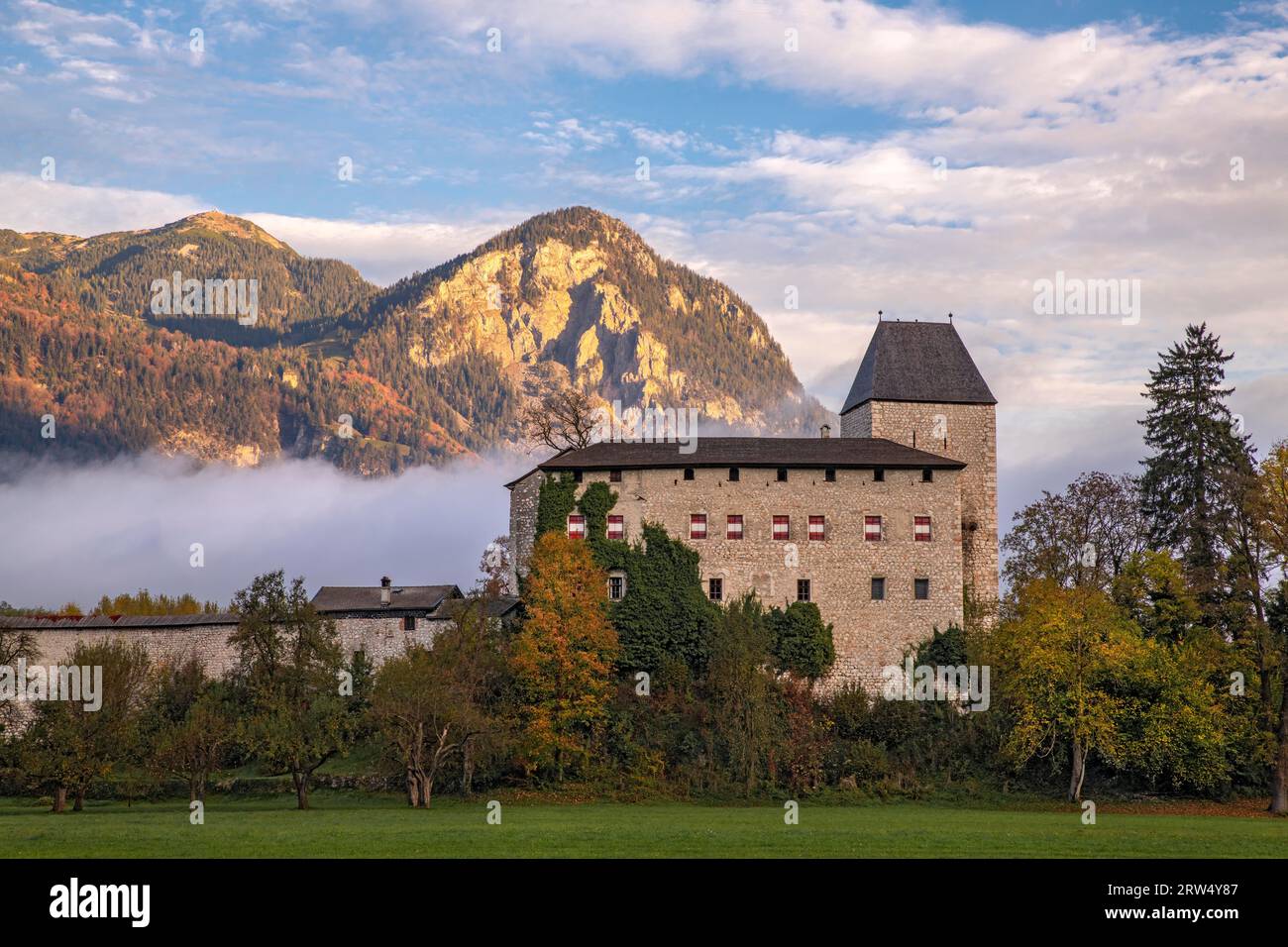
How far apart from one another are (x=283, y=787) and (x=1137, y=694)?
32.0m

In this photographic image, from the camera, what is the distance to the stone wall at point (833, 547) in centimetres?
5775

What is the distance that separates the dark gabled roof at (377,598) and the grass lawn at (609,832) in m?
13.7

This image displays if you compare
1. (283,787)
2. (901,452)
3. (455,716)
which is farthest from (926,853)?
(901,452)

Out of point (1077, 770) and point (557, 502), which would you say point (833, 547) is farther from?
point (1077, 770)

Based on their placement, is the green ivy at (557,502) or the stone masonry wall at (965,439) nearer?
the green ivy at (557,502)

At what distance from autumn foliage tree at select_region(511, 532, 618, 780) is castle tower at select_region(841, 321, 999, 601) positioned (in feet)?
58.2

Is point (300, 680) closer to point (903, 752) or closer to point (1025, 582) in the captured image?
point (903, 752)

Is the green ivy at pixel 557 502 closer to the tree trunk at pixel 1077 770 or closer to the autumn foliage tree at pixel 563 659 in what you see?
the autumn foliage tree at pixel 563 659

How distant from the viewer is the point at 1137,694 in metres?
51.6

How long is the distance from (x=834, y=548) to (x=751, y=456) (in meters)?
5.33

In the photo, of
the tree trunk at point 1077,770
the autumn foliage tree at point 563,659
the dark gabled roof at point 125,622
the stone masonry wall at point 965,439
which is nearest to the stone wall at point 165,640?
the dark gabled roof at point 125,622

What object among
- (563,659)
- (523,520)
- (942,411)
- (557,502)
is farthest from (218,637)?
(942,411)

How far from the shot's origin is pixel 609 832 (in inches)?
1289
